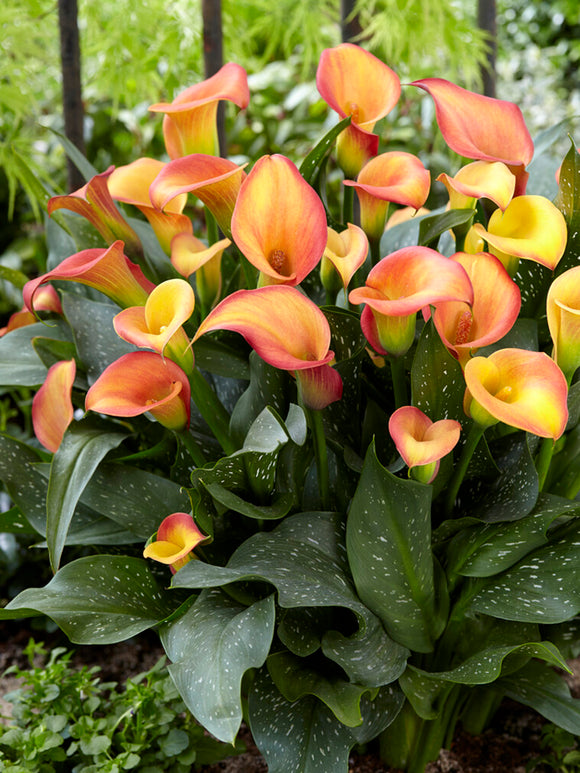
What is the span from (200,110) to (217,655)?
0.44 meters

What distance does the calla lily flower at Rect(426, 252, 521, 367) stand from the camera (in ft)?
1.62

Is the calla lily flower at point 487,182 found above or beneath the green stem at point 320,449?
above

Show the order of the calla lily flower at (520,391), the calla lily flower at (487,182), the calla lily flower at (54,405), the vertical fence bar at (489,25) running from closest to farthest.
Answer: the calla lily flower at (520,391) → the calla lily flower at (487,182) → the calla lily flower at (54,405) → the vertical fence bar at (489,25)

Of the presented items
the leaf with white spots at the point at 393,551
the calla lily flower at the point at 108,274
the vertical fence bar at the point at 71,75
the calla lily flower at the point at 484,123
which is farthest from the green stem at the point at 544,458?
the vertical fence bar at the point at 71,75

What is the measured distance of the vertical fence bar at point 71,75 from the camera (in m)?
0.90

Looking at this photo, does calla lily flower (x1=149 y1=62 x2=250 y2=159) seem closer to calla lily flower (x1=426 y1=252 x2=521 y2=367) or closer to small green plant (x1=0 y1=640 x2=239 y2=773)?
calla lily flower (x1=426 y1=252 x2=521 y2=367)

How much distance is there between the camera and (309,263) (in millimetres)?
495

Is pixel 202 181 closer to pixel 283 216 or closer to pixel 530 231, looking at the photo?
pixel 283 216

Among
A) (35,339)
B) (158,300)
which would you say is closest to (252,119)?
(35,339)

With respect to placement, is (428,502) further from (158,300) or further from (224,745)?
(224,745)

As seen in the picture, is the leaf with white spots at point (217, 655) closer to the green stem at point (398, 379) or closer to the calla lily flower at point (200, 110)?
the green stem at point (398, 379)

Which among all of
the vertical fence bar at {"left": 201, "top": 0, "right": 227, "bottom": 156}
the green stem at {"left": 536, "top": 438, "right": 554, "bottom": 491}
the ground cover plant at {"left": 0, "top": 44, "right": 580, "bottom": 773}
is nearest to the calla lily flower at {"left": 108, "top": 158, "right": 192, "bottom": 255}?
the ground cover plant at {"left": 0, "top": 44, "right": 580, "bottom": 773}

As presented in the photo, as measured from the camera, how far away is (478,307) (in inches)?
20.0

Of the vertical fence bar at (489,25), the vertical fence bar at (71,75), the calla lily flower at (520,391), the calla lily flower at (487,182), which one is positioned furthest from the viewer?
the vertical fence bar at (489,25)
